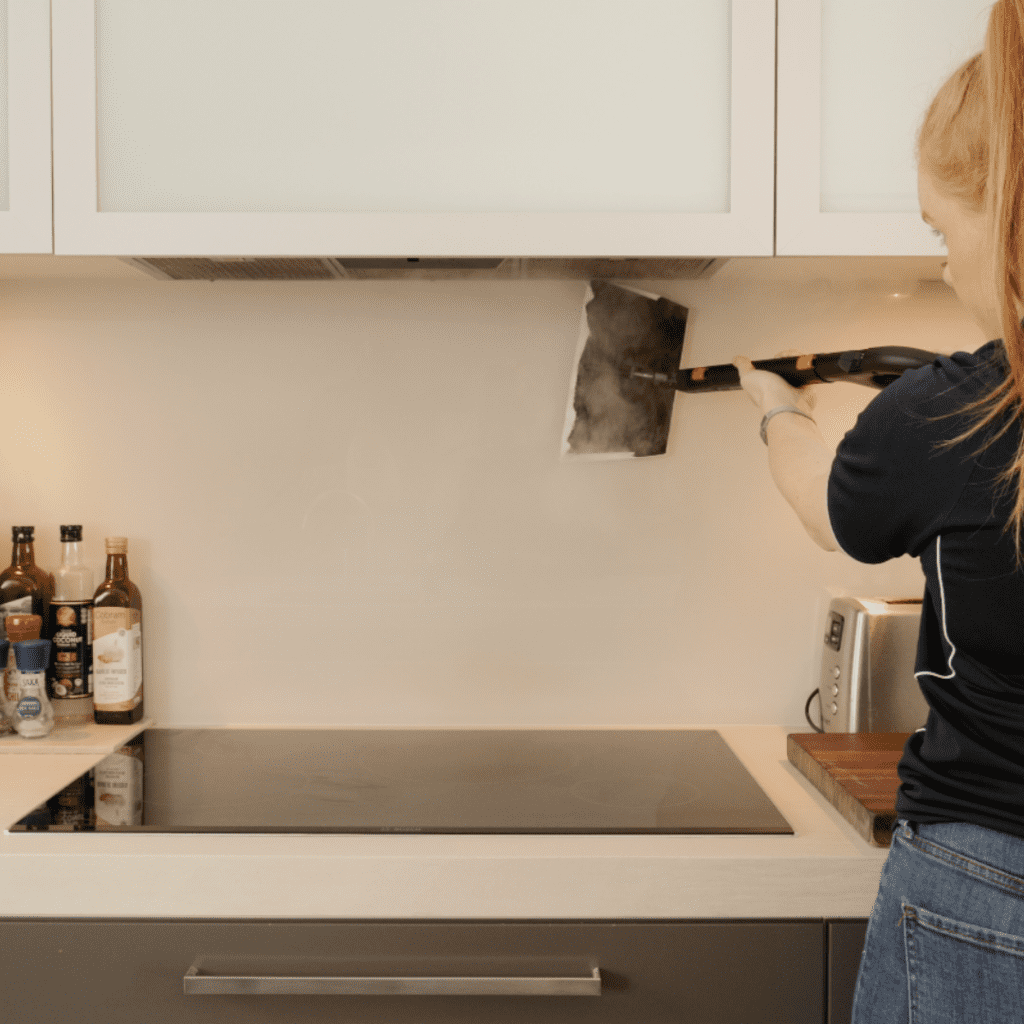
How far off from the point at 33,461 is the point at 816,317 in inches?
47.7

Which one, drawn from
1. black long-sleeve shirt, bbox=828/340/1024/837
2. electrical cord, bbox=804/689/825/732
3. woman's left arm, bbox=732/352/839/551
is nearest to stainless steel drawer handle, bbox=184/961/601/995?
black long-sleeve shirt, bbox=828/340/1024/837

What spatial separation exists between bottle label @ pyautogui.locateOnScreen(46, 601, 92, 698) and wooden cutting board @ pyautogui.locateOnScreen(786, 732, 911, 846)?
1.01 m

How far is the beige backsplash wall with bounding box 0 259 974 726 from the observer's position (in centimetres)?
142

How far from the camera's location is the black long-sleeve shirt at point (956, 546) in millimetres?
715
